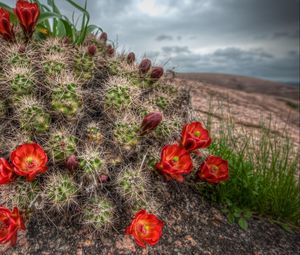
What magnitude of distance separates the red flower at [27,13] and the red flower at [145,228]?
1.63 m

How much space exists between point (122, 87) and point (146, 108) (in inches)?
10.5

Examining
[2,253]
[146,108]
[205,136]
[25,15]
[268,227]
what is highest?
[25,15]

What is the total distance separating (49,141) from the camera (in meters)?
1.96

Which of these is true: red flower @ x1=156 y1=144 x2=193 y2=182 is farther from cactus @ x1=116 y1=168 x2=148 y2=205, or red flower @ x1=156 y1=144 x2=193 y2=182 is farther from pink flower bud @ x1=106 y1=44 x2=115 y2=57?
pink flower bud @ x1=106 y1=44 x2=115 y2=57

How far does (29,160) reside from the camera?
1.81 meters

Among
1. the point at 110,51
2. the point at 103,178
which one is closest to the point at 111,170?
the point at 103,178

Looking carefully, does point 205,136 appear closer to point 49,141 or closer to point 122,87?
point 122,87

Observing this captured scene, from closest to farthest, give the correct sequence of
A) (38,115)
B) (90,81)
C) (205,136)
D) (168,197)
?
(38,115), (205,136), (168,197), (90,81)

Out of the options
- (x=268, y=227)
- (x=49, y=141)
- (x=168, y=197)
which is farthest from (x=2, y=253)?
(x=268, y=227)

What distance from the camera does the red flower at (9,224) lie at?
66.4 inches

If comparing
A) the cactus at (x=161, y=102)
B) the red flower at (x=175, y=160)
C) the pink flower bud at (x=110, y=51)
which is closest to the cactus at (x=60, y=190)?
the red flower at (x=175, y=160)

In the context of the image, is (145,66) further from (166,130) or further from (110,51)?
(166,130)

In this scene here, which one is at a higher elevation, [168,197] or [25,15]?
[25,15]

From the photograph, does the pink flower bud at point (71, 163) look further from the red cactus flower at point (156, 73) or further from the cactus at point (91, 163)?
the red cactus flower at point (156, 73)
